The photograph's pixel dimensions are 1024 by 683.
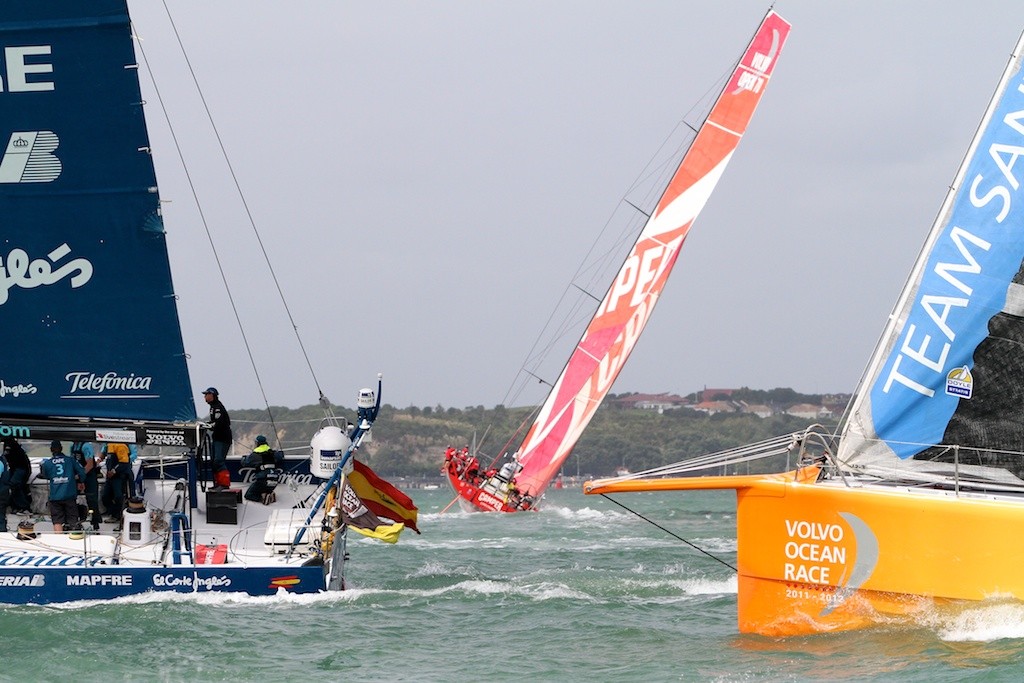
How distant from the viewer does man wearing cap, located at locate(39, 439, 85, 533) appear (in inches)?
580

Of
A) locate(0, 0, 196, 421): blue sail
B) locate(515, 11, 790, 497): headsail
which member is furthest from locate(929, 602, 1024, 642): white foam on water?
locate(515, 11, 790, 497): headsail

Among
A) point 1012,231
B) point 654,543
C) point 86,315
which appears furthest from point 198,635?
point 654,543

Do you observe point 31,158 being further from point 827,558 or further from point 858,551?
point 858,551

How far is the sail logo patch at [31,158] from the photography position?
48.9ft

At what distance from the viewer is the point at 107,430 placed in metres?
15.0

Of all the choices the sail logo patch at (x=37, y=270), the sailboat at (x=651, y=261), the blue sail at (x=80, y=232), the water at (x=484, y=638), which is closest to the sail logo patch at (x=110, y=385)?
the blue sail at (x=80, y=232)

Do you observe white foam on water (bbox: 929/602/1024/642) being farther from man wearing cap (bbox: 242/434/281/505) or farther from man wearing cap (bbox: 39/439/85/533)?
man wearing cap (bbox: 39/439/85/533)

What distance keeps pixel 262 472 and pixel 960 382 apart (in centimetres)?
816

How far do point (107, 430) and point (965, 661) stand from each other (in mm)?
9021

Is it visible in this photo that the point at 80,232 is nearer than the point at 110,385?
Yes

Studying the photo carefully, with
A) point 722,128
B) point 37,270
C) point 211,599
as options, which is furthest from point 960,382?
point 722,128

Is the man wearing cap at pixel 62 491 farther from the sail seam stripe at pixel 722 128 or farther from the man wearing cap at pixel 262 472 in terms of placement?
the sail seam stripe at pixel 722 128

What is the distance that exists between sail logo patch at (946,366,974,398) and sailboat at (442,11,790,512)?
12716 millimetres

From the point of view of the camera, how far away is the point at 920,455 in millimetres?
12148
